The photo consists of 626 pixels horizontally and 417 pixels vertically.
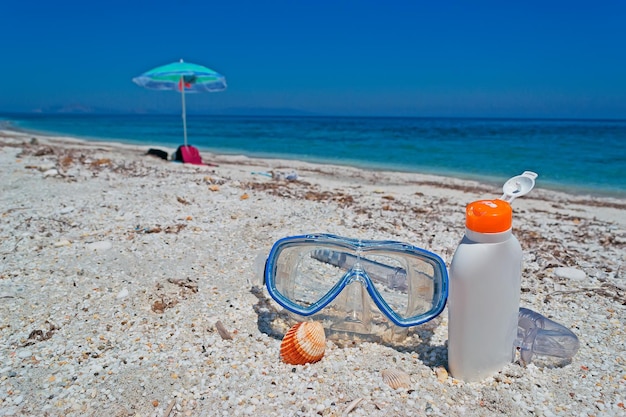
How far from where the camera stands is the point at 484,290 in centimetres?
212

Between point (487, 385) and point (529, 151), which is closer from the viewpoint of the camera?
point (487, 385)

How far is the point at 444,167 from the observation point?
16.4m

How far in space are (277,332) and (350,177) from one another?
33.0ft

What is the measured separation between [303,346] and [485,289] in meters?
1.02

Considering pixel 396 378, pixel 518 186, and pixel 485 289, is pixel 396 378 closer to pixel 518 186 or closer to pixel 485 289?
pixel 485 289

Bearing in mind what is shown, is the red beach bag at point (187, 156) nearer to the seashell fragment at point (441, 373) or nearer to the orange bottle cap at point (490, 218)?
the seashell fragment at point (441, 373)

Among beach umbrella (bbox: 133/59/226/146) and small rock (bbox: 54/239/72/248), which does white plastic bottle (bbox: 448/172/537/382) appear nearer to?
small rock (bbox: 54/239/72/248)

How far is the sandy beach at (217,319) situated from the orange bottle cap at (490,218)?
845 millimetres

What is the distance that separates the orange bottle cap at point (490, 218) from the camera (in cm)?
205

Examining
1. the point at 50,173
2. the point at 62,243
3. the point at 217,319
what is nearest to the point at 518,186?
the point at 217,319

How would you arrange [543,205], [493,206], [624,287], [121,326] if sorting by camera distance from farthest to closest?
1. [543,205]
2. [624,287]
3. [121,326]
4. [493,206]

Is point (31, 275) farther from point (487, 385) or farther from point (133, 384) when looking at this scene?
point (487, 385)

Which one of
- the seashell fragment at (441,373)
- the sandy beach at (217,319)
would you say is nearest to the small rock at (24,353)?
the sandy beach at (217,319)

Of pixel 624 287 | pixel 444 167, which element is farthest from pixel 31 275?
pixel 444 167
